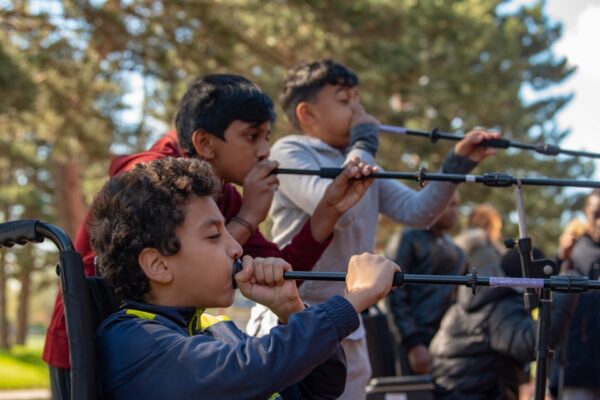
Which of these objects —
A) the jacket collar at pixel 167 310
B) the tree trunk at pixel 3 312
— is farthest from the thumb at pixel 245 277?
the tree trunk at pixel 3 312

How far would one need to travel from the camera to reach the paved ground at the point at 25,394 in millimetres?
17531

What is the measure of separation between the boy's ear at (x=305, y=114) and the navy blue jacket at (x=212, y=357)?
1.76 meters

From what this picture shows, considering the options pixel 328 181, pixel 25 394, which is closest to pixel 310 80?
pixel 328 181

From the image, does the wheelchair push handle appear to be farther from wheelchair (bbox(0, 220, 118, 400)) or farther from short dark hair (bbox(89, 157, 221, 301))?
short dark hair (bbox(89, 157, 221, 301))

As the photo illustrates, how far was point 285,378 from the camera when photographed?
5.61 ft

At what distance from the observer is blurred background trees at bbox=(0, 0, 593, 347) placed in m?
11.9

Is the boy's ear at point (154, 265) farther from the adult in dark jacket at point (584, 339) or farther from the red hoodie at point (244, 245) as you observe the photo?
the adult in dark jacket at point (584, 339)

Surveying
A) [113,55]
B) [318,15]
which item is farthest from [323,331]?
[113,55]

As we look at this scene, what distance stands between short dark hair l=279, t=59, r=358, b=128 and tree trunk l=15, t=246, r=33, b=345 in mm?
23046

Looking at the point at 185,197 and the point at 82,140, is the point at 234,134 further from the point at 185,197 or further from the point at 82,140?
the point at 82,140

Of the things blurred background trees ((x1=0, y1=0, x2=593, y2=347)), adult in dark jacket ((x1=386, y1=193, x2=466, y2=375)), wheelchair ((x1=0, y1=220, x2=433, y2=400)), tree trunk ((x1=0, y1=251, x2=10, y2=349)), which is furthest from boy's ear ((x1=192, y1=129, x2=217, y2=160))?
tree trunk ((x1=0, y1=251, x2=10, y2=349))

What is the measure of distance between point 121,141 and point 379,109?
6946mm

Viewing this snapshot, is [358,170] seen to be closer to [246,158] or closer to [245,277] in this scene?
[246,158]

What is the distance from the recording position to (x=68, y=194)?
15961 mm
